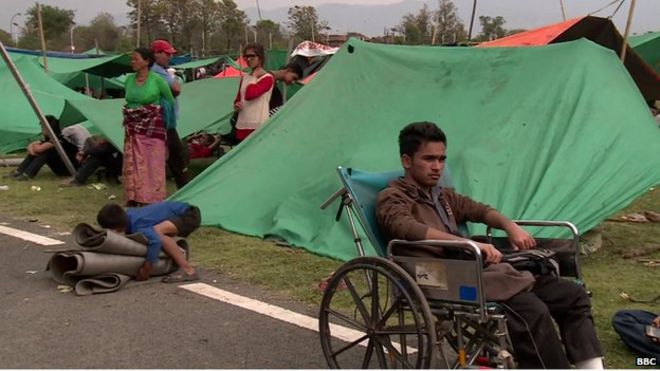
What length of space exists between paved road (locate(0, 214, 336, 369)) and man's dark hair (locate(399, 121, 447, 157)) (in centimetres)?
112

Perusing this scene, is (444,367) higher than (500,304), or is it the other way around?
(500,304)

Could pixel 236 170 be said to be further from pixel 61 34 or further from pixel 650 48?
pixel 61 34

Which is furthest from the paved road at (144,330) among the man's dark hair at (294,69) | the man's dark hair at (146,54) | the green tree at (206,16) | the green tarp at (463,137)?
the green tree at (206,16)

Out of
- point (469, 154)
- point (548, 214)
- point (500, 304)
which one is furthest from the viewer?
point (469, 154)

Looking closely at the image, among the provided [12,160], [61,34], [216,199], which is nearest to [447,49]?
[216,199]

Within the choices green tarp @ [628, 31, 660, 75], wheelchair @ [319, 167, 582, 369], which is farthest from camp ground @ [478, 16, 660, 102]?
wheelchair @ [319, 167, 582, 369]

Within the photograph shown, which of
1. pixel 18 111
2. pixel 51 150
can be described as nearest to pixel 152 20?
pixel 18 111

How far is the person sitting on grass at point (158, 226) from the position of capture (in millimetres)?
4816

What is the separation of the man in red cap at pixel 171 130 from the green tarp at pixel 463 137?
3.47 feet

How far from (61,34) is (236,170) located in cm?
Result: 6807

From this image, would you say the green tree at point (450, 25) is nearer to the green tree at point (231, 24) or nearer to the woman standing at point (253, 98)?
the green tree at point (231, 24)

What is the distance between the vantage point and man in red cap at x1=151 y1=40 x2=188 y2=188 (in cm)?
764

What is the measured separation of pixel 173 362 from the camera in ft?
11.6

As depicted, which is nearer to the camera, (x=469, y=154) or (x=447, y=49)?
(x=469, y=154)
